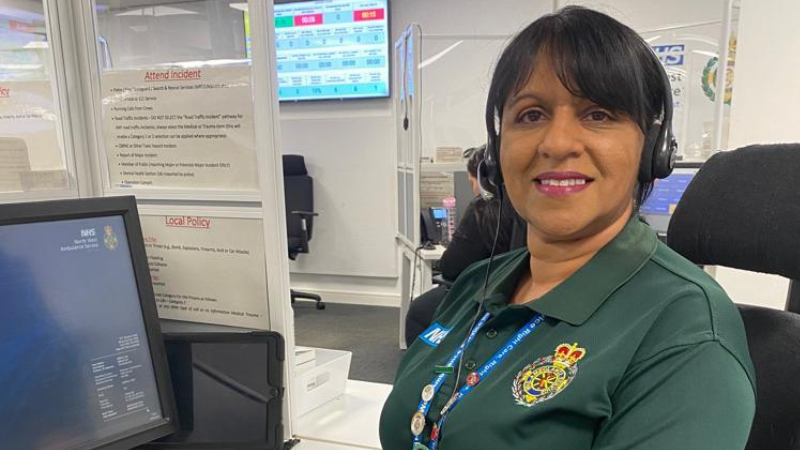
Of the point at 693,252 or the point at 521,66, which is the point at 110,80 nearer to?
the point at 521,66

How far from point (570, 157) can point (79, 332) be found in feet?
2.77

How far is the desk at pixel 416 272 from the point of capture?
9.57ft

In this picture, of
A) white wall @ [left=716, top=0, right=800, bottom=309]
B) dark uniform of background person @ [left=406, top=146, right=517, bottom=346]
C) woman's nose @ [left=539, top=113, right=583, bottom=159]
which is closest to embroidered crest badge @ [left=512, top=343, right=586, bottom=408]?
woman's nose @ [left=539, top=113, right=583, bottom=159]

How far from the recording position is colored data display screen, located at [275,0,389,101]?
3.84 metres

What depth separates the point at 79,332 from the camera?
857 millimetres

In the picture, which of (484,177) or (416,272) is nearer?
(484,177)

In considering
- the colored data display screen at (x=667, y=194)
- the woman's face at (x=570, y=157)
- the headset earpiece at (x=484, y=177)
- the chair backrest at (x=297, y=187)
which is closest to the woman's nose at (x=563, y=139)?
the woman's face at (x=570, y=157)

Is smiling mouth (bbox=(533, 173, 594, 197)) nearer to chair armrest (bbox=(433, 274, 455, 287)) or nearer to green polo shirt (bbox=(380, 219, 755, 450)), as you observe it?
green polo shirt (bbox=(380, 219, 755, 450))

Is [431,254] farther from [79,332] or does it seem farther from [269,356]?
[79,332]

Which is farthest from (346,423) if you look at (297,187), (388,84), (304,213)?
(388,84)

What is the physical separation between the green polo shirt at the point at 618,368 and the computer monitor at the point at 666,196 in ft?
6.22

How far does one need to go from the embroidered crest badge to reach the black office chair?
3273mm

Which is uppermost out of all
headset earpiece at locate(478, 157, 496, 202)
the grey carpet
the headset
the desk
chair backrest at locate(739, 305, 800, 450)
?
the headset

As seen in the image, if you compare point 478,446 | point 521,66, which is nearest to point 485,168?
point 521,66
